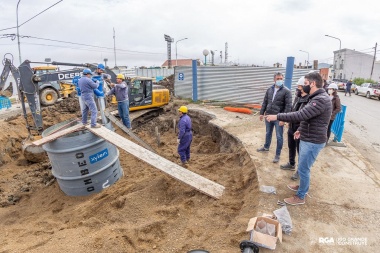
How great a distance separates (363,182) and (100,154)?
506 centimetres

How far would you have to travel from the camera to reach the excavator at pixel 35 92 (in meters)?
6.08

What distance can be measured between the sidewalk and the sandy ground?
0.05 ft

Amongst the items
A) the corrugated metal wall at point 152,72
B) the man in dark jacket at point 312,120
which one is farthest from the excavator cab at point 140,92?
the corrugated metal wall at point 152,72

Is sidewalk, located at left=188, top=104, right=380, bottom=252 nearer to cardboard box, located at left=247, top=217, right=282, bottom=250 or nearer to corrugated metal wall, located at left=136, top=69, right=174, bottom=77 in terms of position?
cardboard box, located at left=247, top=217, right=282, bottom=250

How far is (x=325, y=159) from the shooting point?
212 inches

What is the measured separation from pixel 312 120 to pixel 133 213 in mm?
3042

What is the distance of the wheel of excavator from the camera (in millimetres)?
13508

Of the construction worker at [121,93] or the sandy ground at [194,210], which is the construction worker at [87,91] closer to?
the sandy ground at [194,210]

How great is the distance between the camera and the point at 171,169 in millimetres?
4289

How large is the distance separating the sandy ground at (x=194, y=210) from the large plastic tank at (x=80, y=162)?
282 millimetres

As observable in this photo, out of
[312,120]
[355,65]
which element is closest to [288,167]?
[312,120]

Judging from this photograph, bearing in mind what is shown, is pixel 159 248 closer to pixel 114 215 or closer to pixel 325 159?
pixel 114 215

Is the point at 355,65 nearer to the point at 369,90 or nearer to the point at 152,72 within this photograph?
the point at 369,90

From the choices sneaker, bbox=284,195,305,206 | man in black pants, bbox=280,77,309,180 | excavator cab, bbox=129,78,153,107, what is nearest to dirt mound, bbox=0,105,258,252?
sneaker, bbox=284,195,305,206
